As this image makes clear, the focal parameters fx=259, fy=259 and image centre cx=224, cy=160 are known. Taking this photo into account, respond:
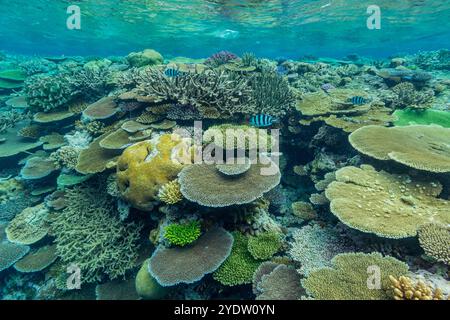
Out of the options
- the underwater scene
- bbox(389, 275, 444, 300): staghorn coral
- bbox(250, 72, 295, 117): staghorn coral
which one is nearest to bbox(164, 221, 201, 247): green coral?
the underwater scene

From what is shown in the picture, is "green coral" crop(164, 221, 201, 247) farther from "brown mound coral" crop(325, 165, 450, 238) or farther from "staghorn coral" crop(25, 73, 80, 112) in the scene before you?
"staghorn coral" crop(25, 73, 80, 112)

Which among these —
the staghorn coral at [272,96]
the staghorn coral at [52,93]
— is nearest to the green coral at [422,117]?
the staghorn coral at [272,96]

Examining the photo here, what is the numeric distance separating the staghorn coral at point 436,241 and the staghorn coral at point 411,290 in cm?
49

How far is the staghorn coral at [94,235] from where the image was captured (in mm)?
4672

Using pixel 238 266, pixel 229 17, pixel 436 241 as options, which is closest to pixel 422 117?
pixel 436 241

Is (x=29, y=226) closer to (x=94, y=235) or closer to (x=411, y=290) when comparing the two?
(x=94, y=235)

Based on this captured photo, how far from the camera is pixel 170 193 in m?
4.04

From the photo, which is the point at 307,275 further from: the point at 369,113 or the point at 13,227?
the point at 13,227

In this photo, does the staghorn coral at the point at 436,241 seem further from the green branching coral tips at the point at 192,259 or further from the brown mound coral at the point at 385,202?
the green branching coral tips at the point at 192,259

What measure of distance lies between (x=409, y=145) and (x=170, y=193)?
14.0 feet

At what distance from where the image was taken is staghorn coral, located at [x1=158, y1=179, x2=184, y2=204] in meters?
4.02

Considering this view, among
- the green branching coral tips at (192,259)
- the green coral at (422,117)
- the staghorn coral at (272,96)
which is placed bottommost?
the green branching coral tips at (192,259)

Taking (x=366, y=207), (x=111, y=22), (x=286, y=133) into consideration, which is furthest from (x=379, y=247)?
(x=111, y=22)

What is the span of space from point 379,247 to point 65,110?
844cm
